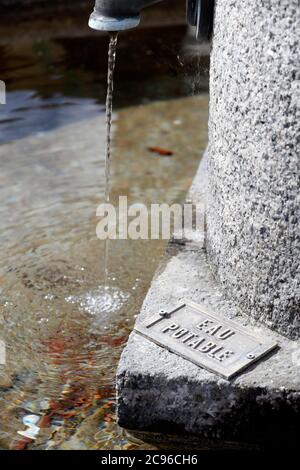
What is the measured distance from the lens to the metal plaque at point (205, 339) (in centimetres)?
261

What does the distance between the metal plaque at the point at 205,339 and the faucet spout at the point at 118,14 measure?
3.23 feet

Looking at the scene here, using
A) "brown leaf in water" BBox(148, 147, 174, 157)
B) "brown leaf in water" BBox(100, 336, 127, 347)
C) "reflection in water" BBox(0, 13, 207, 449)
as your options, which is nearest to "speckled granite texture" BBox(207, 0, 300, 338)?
"brown leaf in water" BBox(100, 336, 127, 347)

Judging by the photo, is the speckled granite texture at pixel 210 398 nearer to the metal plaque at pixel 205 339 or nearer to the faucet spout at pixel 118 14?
the metal plaque at pixel 205 339

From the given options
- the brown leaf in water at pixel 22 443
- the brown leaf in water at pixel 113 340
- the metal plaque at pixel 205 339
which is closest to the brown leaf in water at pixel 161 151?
the brown leaf in water at pixel 113 340

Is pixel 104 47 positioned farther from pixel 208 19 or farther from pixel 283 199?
pixel 283 199

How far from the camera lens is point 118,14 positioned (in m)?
2.97

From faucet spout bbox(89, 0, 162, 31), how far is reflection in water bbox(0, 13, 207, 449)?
1.07 meters

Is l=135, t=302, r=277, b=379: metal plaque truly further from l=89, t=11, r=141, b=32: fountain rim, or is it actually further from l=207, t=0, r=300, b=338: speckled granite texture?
l=89, t=11, r=141, b=32: fountain rim

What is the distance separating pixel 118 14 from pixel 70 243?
125 centimetres

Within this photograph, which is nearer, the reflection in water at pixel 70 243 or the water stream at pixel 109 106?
the reflection in water at pixel 70 243

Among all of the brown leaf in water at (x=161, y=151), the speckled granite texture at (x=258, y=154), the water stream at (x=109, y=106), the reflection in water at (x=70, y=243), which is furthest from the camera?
the brown leaf in water at (x=161, y=151)

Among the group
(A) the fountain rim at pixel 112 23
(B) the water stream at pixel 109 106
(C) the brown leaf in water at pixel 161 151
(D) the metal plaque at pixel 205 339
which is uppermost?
(A) the fountain rim at pixel 112 23

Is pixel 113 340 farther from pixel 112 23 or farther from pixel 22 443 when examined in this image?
pixel 112 23
